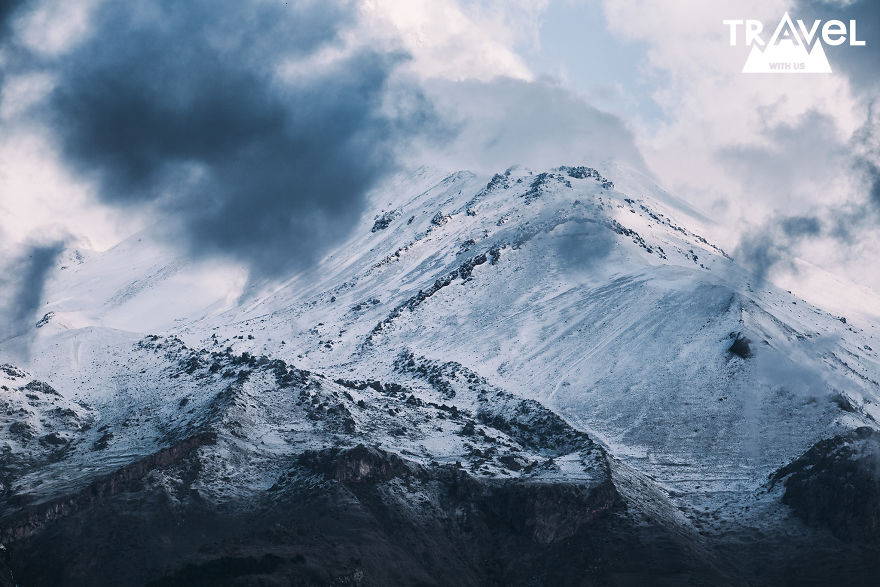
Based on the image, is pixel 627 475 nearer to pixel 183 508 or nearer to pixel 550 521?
pixel 550 521

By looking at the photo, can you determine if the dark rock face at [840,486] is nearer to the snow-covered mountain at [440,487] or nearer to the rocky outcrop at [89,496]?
the snow-covered mountain at [440,487]

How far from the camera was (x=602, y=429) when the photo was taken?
192m

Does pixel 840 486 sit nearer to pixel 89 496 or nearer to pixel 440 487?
pixel 440 487

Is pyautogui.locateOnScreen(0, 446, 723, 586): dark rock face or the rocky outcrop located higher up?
the rocky outcrop

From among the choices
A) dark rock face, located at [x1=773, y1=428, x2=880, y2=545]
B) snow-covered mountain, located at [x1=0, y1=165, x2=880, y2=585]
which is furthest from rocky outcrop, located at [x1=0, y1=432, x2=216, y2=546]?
dark rock face, located at [x1=773, y1=428, x2=880, y2=545]

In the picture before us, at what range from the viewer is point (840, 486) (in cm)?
15775

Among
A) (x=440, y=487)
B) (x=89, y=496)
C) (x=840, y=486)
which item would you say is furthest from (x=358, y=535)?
(x=840, y=486)

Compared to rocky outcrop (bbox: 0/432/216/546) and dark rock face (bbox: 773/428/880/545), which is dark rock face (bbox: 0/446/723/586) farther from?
dark rock face (bbox: 773/428/880/545)

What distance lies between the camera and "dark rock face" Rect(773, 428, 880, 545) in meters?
154

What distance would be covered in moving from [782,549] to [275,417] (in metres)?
75.8

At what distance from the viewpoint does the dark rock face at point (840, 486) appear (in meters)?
154

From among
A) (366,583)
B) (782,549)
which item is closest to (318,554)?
(366,583)

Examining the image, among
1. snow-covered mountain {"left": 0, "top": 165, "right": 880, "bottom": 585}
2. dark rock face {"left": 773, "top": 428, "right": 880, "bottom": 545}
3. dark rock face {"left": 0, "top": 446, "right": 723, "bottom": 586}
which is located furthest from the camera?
dark rock face {"left": 773, "top": 428, "right": 880, "bottom": 545}

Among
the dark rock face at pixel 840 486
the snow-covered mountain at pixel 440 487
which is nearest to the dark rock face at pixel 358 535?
the snow-covered mountain at pixel 440 487
